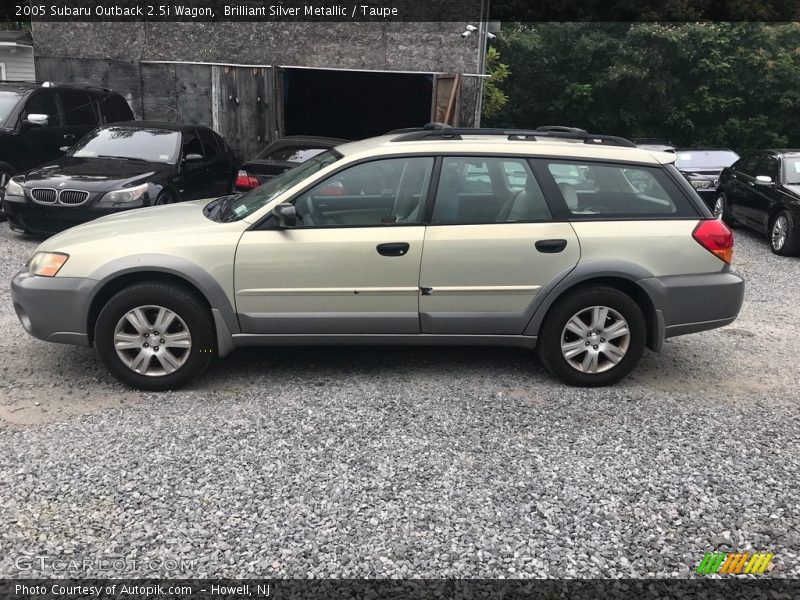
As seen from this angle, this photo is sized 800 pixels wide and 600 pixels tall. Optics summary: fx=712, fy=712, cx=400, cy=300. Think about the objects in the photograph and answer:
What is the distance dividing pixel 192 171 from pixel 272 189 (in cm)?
478

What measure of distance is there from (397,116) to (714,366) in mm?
14497

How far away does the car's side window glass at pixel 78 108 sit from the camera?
10.9 meters

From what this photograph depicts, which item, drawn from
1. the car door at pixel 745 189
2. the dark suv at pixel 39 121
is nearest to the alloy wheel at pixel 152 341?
the dark suv at pixel 39 121

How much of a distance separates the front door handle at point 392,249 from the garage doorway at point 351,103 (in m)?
13.3

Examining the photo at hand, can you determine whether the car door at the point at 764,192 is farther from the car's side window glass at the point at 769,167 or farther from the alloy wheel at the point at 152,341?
the alloy wheel at the point at 152,341

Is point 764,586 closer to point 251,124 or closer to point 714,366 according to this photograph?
point 714,366

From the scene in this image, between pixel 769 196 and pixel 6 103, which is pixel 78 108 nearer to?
pixel 6 103

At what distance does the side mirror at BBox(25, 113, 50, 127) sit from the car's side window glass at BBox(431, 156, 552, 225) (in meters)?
7.71

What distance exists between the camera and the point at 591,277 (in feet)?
15.2

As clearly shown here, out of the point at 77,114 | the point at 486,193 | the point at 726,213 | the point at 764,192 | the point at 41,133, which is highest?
the point at 486,193

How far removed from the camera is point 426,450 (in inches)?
152

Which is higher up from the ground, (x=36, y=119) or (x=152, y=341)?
(x=36, y=119)
